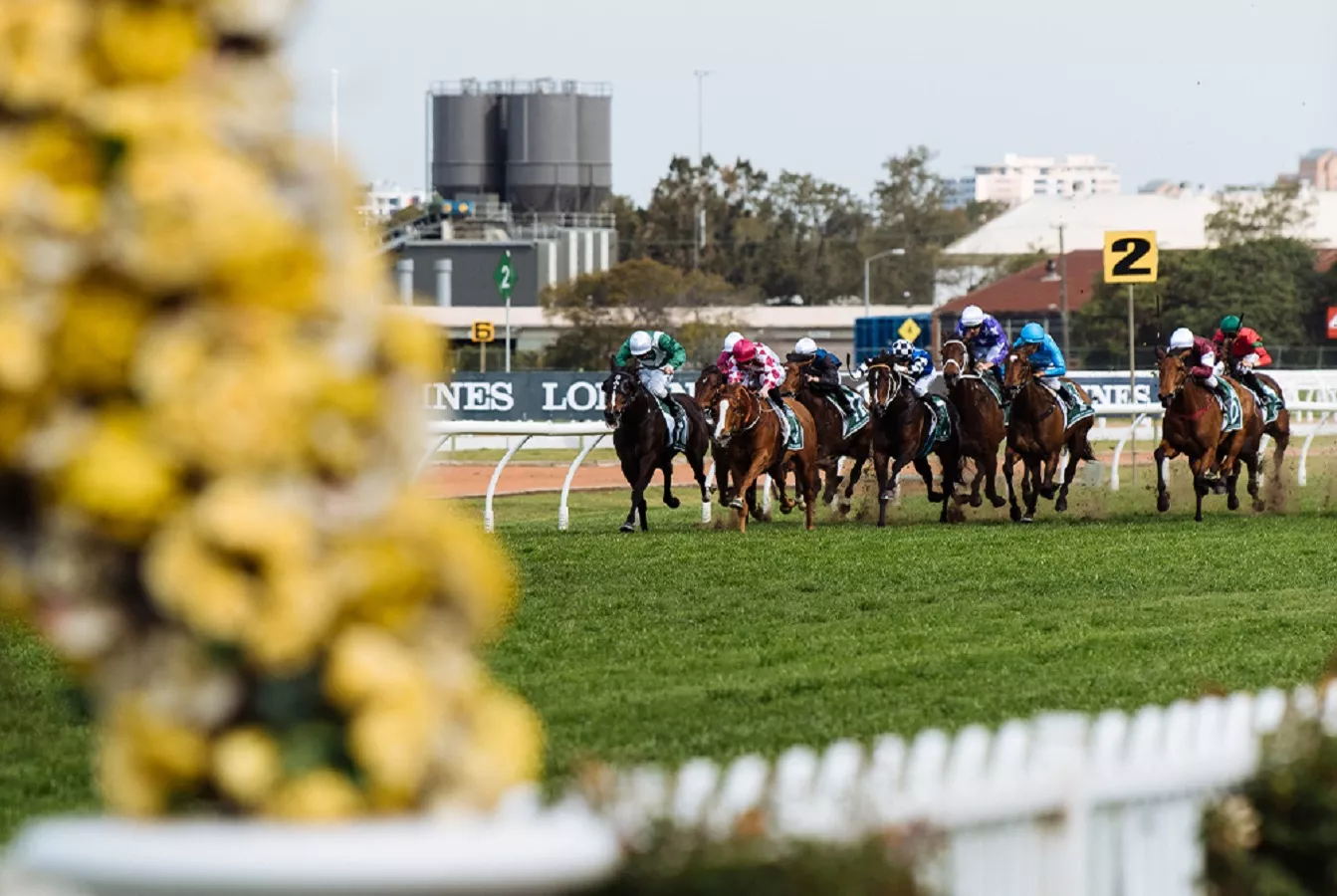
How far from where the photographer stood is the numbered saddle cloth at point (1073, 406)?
2166cm

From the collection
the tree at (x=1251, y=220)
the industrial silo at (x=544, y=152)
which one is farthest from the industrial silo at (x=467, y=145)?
the tree at (x=1251, y=220)

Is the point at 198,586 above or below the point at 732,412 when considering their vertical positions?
above

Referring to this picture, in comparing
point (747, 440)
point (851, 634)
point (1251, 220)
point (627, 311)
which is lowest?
point (851, 634)

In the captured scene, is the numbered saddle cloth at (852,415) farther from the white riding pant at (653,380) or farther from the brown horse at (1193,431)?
the brown horse at (1193,431)

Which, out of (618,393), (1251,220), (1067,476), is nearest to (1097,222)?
(1251,220)

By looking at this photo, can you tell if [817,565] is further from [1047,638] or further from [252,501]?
[252,501]

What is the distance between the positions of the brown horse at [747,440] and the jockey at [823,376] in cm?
110

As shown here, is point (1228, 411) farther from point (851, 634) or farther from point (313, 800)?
point (313, 800)

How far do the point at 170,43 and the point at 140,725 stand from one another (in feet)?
2.46

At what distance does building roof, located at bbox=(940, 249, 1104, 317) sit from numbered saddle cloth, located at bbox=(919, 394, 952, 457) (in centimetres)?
6077

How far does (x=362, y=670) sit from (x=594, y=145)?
93.7 m

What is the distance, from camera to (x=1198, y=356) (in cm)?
2066

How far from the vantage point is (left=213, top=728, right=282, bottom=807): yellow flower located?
255cm

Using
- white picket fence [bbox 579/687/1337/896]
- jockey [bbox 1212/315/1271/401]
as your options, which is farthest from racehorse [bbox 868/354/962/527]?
white picket fence [bbox 579/687/1337/896]
